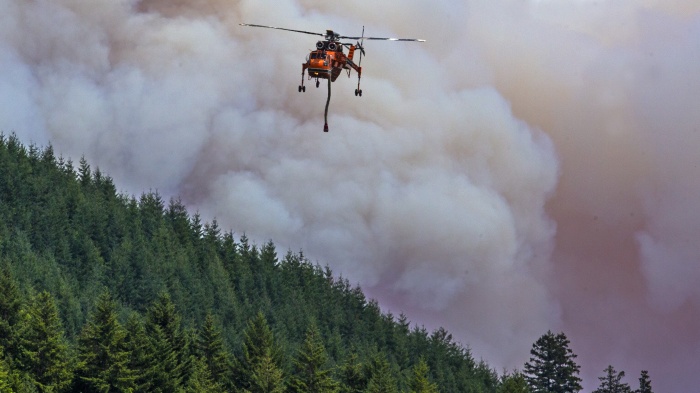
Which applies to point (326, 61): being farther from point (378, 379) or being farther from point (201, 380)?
point (378, 379)

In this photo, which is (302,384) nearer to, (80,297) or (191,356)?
(191,356)

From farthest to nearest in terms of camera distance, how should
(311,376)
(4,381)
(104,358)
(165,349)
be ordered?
1. (311,376)
2. (165,349)
3. (104,358)
4. (4,381)

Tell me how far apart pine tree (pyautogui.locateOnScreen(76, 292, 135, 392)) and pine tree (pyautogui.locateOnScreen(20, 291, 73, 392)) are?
1.57 m

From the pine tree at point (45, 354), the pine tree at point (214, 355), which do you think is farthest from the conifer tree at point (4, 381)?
the pine tree at point (214, 355)

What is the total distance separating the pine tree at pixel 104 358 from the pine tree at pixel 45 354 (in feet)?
5.15

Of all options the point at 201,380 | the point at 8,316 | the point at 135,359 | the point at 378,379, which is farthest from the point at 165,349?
the point at 378,379

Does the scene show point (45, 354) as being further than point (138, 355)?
No

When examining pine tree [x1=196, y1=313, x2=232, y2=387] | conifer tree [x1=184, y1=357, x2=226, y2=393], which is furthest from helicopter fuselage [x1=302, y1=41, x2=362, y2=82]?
pine tree [x1=196, y1=313, x2=232, y2=387]

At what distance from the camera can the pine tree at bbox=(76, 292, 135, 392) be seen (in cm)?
9881

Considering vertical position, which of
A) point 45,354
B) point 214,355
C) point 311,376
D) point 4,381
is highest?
point 214,355

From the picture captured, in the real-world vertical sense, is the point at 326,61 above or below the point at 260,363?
above

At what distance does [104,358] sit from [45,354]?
17.2ft

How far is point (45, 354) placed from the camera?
96750mm

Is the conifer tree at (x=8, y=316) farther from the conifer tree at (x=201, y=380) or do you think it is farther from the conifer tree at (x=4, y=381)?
the conifer tree at (x=201, y=380)
